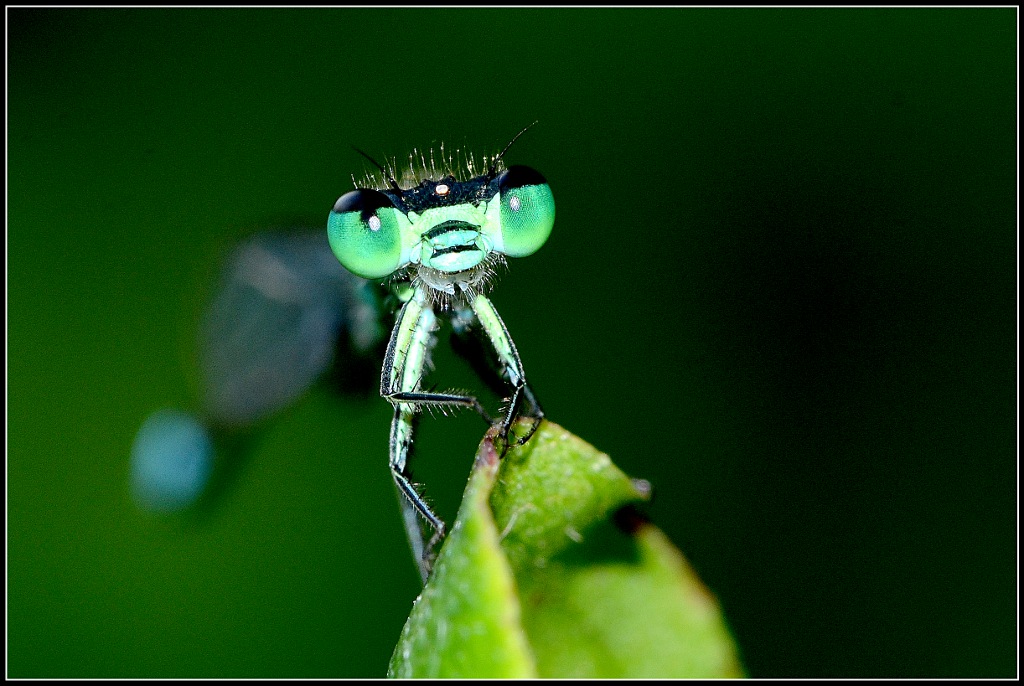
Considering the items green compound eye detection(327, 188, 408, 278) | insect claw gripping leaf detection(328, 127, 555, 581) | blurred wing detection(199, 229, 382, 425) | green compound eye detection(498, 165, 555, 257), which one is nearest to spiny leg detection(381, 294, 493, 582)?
insect claw gripping leaf detection(328, 127, 555, 581)

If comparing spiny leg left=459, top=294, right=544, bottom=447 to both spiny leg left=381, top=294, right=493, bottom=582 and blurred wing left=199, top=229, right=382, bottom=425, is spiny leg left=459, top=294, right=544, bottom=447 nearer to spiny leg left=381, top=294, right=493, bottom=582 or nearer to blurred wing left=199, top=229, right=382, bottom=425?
spiny leg left=381, top=294, right=493, bottom=582

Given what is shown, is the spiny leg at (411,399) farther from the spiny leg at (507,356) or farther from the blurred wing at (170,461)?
the blurred wing at (170,461)

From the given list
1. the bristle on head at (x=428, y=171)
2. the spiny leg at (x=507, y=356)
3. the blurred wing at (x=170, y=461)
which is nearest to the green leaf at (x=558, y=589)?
the spiny leg at (x=507, y=356)

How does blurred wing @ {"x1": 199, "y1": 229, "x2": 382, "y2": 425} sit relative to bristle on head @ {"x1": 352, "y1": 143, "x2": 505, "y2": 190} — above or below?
below

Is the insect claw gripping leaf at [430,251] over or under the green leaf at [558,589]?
over

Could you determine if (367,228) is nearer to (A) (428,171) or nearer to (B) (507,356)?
(A) (428,171)

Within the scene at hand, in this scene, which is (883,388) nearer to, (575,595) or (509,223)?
(509,223)

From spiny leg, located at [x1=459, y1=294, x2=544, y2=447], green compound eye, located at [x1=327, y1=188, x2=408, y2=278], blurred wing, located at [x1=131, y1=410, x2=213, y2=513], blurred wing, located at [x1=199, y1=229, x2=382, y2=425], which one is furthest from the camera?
blurred wing, located at [x1=199, y1=229, x2=382, y2=425]
